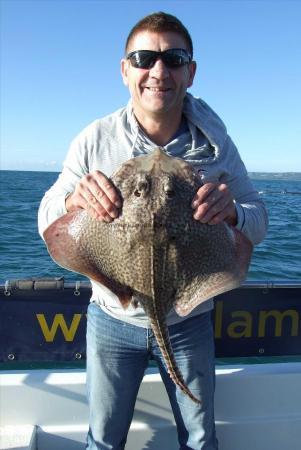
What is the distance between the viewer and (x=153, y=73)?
7.77ft

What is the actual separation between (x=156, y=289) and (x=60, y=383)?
5.72ft

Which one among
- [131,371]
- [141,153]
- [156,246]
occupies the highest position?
[141,153]

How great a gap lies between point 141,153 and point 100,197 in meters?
0.65

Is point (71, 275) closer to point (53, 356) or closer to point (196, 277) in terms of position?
point (53, 356)

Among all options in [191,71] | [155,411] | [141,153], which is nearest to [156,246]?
[141,153]

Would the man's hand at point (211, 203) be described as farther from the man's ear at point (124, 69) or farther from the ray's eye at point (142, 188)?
the man's ear at point (124, 69)

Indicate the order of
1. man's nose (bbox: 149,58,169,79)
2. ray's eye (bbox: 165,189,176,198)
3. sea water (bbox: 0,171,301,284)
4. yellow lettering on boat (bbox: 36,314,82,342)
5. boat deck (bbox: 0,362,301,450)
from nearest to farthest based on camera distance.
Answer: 1. ray's eye (bbox: 165,189,176,198)
2. man's nose (bbox: 149,58,169,79)
3. boat deck (bbox: 0,362,301,450)
4. yellow lettering on boat (bbox: 36,314,82,342)
5. sea water (bbox: 0,171,301,284)

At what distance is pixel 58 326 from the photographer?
3662 mm

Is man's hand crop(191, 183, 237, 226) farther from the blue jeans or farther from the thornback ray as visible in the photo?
the blue jeans

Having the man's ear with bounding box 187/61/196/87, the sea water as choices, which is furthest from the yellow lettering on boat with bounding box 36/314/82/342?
the sea water

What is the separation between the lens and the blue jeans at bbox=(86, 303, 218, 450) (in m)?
2.60

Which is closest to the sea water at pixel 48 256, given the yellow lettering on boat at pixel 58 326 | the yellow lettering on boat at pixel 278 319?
the yellow lettering on boat at pixel 278 319

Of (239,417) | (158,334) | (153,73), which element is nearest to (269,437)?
(239,417)

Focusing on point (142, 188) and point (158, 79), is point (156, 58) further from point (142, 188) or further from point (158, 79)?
point (142, 188)
